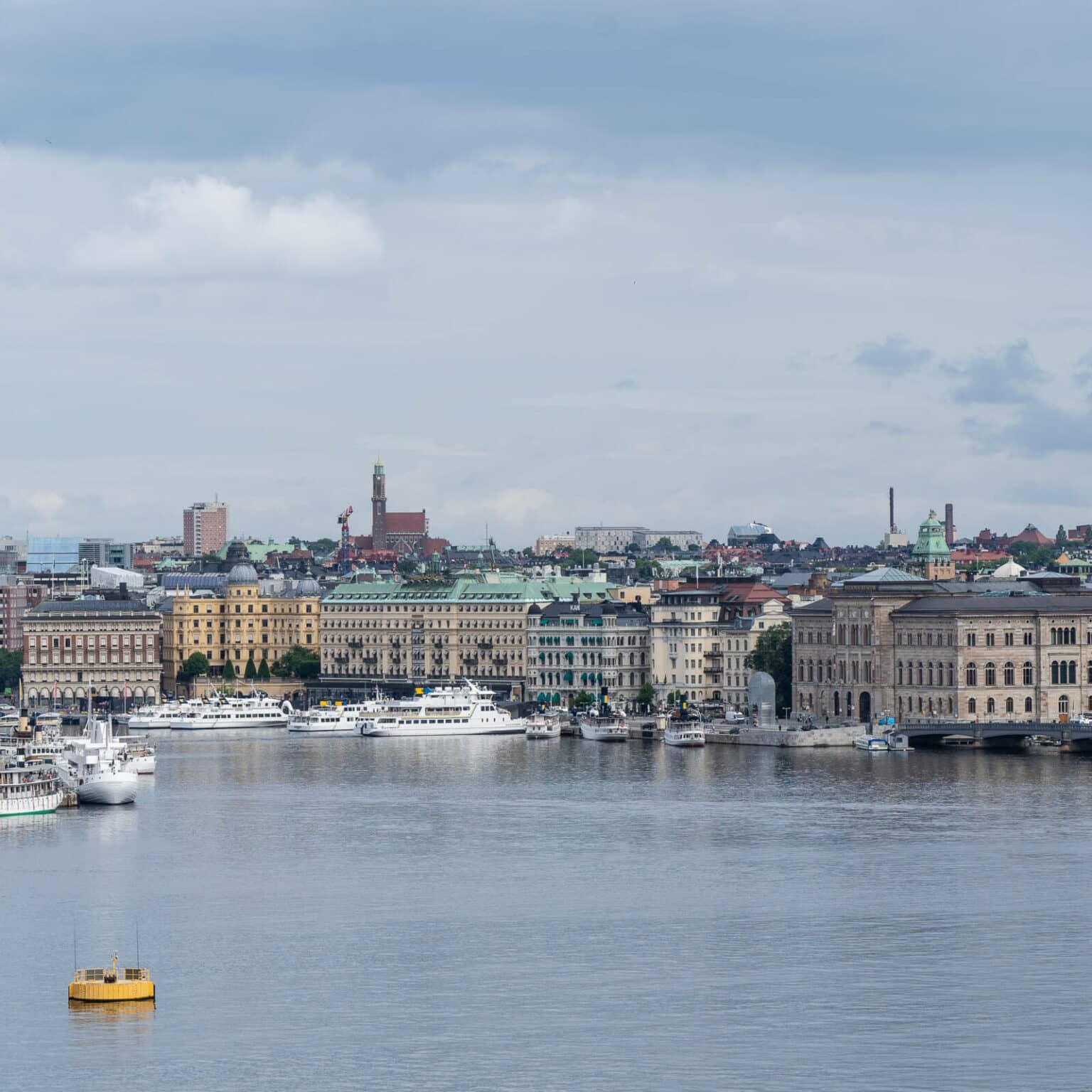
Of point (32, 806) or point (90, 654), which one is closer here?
point (32, 806)

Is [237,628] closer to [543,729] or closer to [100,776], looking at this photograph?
[543,729]

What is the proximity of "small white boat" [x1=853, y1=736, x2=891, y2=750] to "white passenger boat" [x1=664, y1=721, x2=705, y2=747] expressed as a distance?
7686mm

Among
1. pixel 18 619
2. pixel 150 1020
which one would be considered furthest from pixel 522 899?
pixel 18 619

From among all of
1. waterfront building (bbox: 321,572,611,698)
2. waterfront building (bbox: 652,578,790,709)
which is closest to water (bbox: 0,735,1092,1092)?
waterfront building (bbox: 652,578,790,709)

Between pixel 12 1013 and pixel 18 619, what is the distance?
148 metres

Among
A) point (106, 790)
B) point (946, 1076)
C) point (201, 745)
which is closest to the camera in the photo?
point (946, 1076)

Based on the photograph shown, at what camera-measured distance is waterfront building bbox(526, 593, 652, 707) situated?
153625 mm

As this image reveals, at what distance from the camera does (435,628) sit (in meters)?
168

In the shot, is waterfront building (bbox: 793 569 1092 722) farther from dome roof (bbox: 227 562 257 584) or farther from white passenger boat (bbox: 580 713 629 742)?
dome roof (bbox: 227 562 257 584)

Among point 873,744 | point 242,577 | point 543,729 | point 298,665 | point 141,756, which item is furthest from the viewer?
point 242,577

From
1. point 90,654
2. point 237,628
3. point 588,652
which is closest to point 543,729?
point 588,652

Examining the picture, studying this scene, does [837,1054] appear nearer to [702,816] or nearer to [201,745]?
[702,816]

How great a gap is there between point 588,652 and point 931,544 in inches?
971

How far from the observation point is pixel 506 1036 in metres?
50.2
